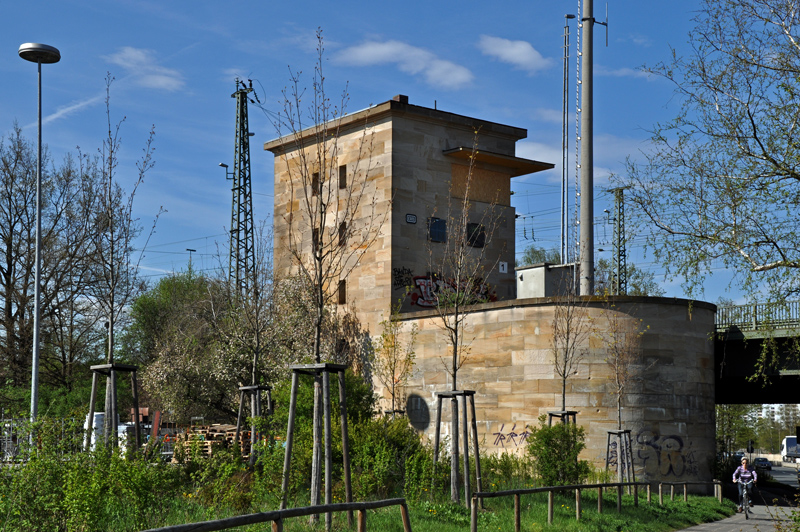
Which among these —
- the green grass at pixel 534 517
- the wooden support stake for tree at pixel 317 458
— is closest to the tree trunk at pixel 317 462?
the wooden support stake for tree at pixel 317 458

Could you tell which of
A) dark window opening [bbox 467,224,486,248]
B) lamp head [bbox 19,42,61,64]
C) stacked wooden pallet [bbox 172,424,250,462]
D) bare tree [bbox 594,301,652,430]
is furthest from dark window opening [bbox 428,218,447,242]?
lamp head [bbox 19,42,61,64]

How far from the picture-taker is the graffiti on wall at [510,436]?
27.4m

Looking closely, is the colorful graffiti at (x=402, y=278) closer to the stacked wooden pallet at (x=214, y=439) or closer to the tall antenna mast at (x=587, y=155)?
the tall antenna mast at (x=587, y=155)

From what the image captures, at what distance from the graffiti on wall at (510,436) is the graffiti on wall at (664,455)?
11.9ft

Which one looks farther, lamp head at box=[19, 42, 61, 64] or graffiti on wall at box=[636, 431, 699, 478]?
graffiti on wall at box=[636, 431, 699, 478]

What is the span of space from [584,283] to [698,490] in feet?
25.8

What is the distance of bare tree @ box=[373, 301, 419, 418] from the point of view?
30.9 metres

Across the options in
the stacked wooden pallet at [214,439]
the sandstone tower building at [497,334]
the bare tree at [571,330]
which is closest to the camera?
the stacked wooden pallet at [214,439]

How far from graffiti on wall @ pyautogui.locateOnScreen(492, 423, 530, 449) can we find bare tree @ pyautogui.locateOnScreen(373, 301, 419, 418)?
4.26 m

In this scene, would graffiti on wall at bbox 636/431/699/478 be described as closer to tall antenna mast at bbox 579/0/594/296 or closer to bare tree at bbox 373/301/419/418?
tall antenna mast at bbox 579/0/594/296

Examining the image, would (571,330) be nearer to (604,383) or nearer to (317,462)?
(604,383)

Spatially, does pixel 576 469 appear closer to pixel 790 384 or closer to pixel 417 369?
pixel 417 369

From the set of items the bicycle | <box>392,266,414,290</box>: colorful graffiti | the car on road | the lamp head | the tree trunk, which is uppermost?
the lamp head

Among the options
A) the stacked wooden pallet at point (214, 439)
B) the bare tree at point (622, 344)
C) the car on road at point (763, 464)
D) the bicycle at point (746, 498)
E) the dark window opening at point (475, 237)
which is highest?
the dark window opening at point (475, 237)
